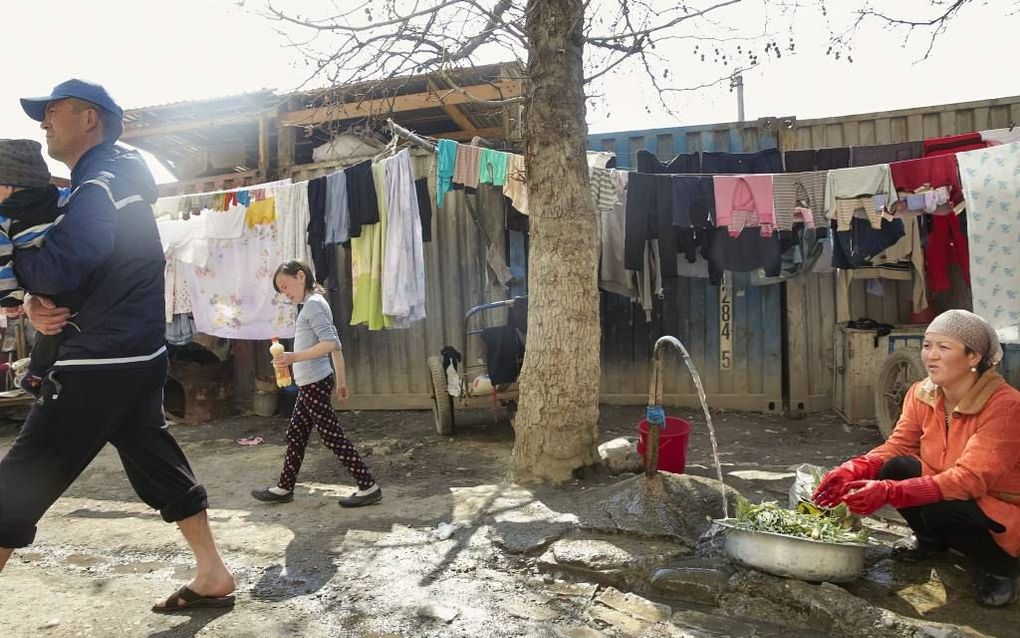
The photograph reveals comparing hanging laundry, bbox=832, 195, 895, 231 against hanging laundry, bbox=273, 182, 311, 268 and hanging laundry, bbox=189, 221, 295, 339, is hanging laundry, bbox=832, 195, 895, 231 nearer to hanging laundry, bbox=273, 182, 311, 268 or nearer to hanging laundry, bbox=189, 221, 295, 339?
hanging laundry, bbox=273, 182, 311, 268

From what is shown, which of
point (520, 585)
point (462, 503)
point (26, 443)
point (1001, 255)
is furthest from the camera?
point (1001, 255)

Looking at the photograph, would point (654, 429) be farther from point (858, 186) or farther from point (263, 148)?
point (263, 148)

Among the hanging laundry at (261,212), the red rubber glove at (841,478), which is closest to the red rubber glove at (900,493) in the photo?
the red rubber glove at (841,478)

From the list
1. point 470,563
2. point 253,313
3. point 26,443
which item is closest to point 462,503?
point 470,563

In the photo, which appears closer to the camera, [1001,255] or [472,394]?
[1001,255]

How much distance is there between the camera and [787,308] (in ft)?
23.0

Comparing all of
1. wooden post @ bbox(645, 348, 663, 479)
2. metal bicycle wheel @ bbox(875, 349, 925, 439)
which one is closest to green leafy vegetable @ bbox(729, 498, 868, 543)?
wooden post @ bbox(645, 348, 663, 479)

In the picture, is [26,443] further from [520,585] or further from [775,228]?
[775,228]

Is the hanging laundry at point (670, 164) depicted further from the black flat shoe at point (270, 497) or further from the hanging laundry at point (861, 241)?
the black flat shoe at point (270, 497)

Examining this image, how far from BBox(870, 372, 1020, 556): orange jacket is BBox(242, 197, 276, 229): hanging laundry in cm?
643

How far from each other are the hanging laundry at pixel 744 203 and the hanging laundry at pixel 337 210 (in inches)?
147

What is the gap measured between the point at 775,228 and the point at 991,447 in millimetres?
3794

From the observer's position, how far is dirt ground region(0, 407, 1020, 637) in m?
2.81

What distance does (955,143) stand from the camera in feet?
20.1
